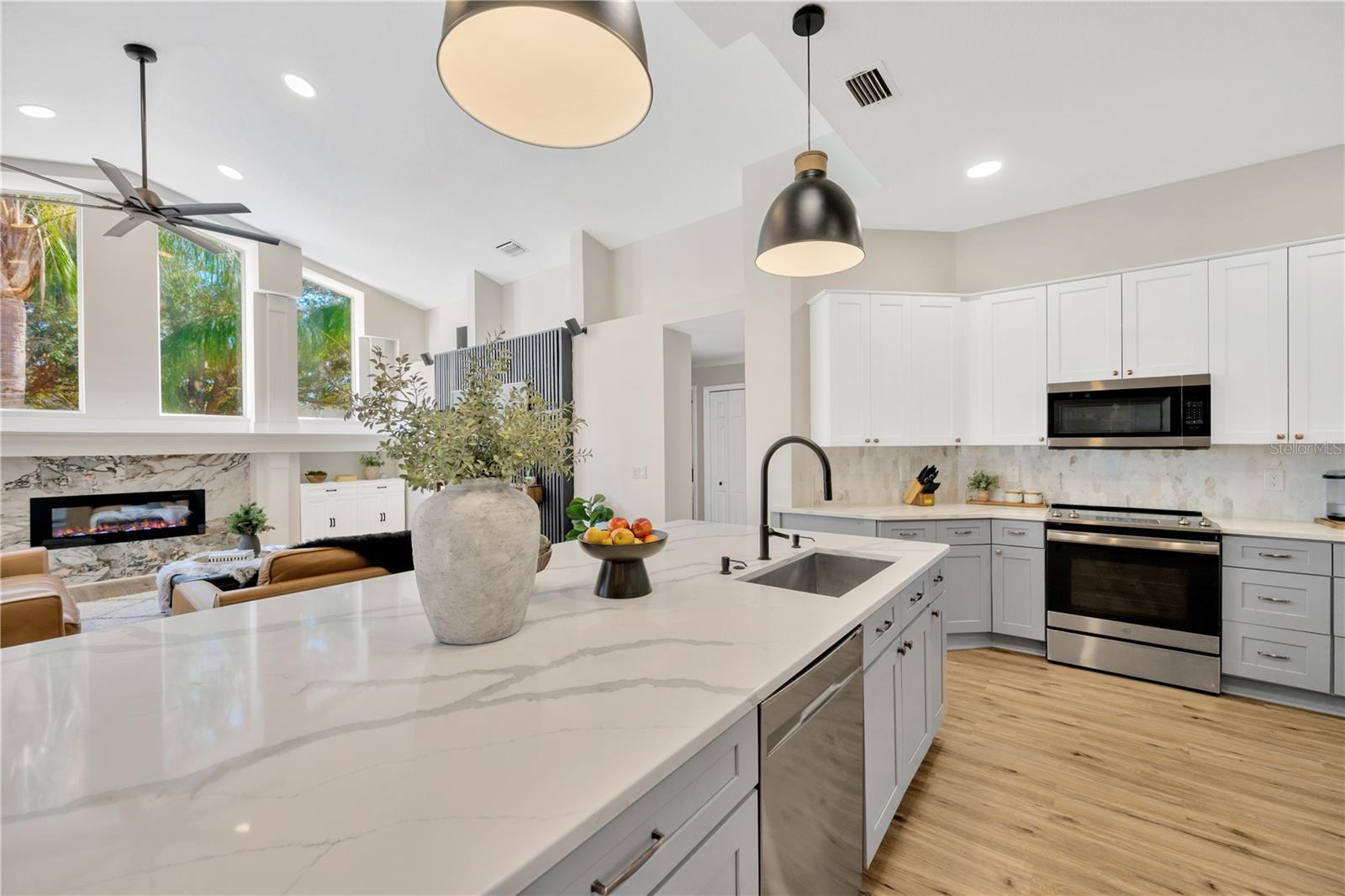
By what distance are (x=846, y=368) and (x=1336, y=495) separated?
8.59 ft

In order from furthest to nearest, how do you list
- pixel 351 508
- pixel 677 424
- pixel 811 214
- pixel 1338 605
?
pixel 351 508 → pixel 677 424 → pixel 1338 605 → pixel 811 214

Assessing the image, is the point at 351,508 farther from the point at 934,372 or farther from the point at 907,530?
the point at 934,372

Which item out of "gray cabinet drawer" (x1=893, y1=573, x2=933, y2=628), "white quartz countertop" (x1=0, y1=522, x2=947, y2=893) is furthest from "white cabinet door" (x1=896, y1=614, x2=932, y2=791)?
"white quartz countertop" (x1=0, y1=522, x2=947, y2=893)

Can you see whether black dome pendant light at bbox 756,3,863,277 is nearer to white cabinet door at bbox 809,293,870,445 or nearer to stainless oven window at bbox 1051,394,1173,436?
white cabinet door at bbox 809,293,870,445

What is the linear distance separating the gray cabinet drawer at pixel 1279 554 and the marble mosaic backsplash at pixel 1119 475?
1.97ft

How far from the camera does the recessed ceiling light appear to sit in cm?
362

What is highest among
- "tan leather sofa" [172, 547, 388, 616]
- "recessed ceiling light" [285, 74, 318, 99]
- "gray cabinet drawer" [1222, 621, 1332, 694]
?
"recessed ceiling light" [285, 74, 318, 99]

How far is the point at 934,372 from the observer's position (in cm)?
376

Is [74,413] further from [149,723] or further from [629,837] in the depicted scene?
[629,837]

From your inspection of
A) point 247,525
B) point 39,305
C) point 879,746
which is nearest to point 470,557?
point 879,746

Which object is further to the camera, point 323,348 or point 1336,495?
point 323,348

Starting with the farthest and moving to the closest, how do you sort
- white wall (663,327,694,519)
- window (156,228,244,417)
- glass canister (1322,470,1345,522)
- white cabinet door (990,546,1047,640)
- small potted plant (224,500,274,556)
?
window (156,228,244,417) < white wall (663,327,694,519) < small potted plant (224,500,274,556) < white cabinet door (990,546,1047,640) < glass canister (1322,470,1345,522)

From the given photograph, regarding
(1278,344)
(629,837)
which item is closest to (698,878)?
(629,837)

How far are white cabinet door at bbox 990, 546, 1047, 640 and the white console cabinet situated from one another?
657 cm
